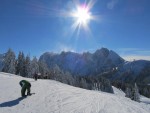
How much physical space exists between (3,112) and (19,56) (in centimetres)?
8876

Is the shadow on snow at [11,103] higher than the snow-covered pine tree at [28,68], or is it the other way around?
the snow-covered pine tree at [28,68]

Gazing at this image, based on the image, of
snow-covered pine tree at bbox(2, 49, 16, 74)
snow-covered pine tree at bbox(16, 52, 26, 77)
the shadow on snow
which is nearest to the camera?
the shadow on snow

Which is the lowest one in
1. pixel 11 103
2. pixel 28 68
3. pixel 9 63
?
pixel 11 103

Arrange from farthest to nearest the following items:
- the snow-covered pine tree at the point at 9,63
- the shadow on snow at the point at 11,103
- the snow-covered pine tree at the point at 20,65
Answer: the snow-covered pine tree at the point at 20,65, the snow-covered pine tree at the point at 9,63, the shadow on snow at the point at 11,103

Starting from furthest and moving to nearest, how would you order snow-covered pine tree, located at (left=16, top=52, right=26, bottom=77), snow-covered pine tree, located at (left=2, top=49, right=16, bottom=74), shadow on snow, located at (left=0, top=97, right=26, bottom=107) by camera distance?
snow-covered pine tree, located at (left=16, top=52, right=26, bottom=77) < snow-covered pine tree, located at (left=2, top=49, right=16, bottom=74) < shadow on snow, located at (left=0, top=97, right=26, bottom=107)

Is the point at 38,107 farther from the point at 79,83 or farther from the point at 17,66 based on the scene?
the point at 79,83

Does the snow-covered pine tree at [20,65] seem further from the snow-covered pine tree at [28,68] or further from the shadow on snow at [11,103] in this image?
the shadow on snow at [11,103]

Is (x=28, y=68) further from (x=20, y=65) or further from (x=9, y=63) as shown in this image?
(x=9, y=63)

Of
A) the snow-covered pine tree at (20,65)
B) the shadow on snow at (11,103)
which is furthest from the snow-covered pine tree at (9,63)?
the shadow on snow at (11,103)

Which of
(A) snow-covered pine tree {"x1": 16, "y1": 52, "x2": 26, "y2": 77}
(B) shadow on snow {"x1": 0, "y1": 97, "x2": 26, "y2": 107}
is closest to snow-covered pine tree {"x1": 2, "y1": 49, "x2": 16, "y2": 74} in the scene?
(A) snow-covered pine tree {"x1": 16, "y1": 52, "x2": 26, "y2": 77}

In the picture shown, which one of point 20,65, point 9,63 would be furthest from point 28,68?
point 9,63

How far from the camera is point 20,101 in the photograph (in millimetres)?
19406

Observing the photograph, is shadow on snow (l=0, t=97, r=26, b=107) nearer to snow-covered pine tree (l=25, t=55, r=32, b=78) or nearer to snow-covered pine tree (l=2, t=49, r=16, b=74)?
snow-covered pine tree (l=2, t=49, r=16, b=74)

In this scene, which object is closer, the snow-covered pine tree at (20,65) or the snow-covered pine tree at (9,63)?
the snow-covered pine tree at (9,63)
